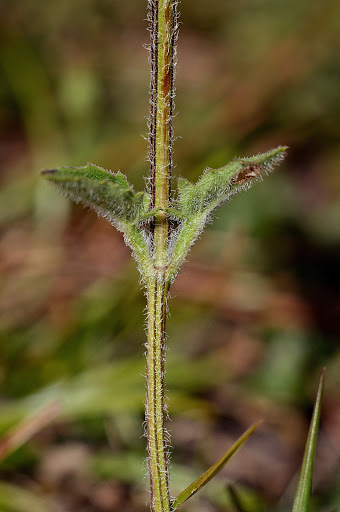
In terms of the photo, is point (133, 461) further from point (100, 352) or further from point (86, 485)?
point (100, 352)

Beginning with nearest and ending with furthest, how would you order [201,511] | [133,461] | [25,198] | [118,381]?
1. [201,511]
2. [133,461]
3. [118,381]
4. [25,198]

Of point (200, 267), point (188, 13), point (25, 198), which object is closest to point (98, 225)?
point (25, 198)

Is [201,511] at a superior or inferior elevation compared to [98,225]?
inferior

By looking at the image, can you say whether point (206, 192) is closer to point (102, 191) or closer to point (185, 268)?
point (102, 191)

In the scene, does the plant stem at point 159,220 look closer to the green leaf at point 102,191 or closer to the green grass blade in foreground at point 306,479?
the green leaf at point 102,191

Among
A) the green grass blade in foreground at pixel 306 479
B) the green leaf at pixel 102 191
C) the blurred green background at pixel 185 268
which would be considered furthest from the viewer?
the blurred green background at pixel 185 268

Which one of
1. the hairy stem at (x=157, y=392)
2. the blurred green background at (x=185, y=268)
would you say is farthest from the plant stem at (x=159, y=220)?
the blurred green background at (x=185, y=268)

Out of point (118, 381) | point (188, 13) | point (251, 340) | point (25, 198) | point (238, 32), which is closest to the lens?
point (118, 381)
